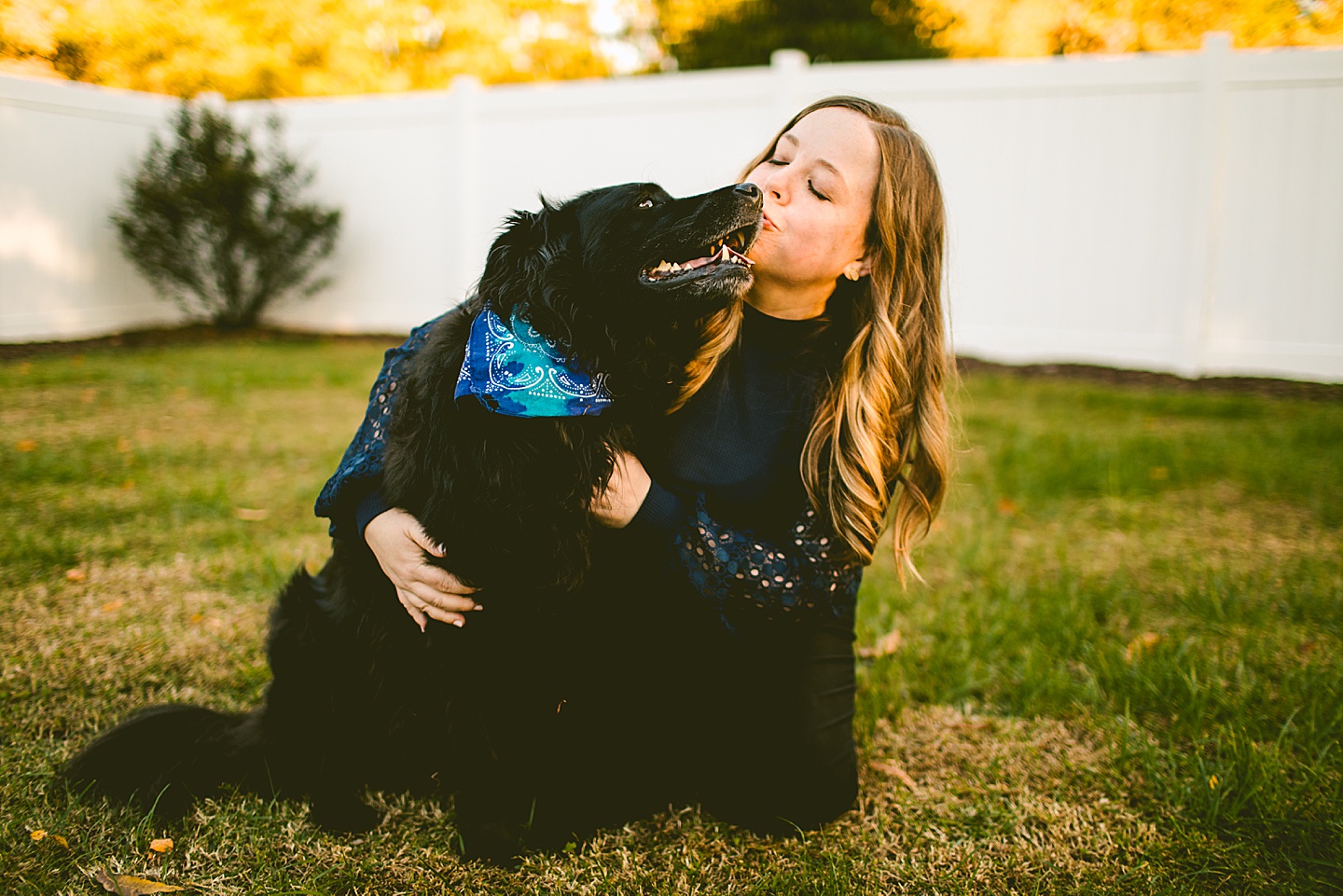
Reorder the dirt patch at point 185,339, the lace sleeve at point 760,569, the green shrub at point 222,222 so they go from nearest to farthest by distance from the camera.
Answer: the lace sleeve at point 760,569 → the dirt patch at point 185,339 → the green shrub at point 222,222

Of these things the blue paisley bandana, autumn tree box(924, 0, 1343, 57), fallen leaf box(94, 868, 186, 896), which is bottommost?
fallen leaf box(94, 868, 186, 896)

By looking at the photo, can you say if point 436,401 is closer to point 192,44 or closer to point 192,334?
point 192,334

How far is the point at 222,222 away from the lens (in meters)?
7.79

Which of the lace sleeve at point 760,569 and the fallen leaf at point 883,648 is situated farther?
the fallen leaf at point 883,648

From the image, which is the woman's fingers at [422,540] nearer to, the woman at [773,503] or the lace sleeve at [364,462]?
the woman at [773,503]

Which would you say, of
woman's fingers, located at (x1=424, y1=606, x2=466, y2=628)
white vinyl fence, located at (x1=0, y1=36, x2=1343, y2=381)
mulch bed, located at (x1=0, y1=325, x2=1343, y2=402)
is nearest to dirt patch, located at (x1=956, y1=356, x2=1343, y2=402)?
mulch bed, located at (x1=0, y1=325, x2=1343, y2=402)

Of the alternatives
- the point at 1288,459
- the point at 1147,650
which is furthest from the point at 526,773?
the point at 1288,459

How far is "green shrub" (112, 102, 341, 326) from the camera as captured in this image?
7504 millimetres

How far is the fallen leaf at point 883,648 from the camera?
8.48 ft

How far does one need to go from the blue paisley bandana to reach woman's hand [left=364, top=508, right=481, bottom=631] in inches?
11.1

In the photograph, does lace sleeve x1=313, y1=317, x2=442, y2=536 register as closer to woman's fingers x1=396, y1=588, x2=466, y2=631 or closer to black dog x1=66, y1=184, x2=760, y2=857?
black dog x1=66, y1=184, x2=760, y2=857

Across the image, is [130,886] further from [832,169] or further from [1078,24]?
[1078,24]

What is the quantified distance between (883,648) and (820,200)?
139cm

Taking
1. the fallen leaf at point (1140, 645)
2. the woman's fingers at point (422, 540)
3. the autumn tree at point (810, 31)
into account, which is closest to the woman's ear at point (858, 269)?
the woman's fingers at point (422, 540)
